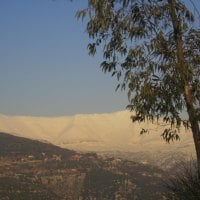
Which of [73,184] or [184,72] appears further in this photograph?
[73,184]

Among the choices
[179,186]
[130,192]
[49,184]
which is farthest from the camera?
[49,184]

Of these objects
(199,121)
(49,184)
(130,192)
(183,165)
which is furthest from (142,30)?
(49,184)

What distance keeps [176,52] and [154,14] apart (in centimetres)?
193

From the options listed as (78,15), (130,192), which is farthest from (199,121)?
(130,192)

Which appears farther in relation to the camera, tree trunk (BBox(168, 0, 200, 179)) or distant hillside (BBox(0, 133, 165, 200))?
distant hillside (BBox(0, 133, 165, 200))

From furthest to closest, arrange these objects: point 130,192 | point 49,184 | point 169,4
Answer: point 49,184
point 130,192
point 169,4

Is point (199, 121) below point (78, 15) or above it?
below

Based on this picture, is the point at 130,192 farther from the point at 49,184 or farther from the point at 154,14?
the point at 154,14

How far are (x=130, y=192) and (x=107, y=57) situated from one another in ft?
448

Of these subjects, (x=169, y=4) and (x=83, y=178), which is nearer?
(x=169, y=4)

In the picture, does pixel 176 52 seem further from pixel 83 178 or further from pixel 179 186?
pixel 83 178

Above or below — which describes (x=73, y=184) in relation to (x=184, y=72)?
below

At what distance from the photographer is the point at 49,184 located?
555 ft

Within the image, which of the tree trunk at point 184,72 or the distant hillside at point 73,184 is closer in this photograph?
the tree trunk at point 184,72
